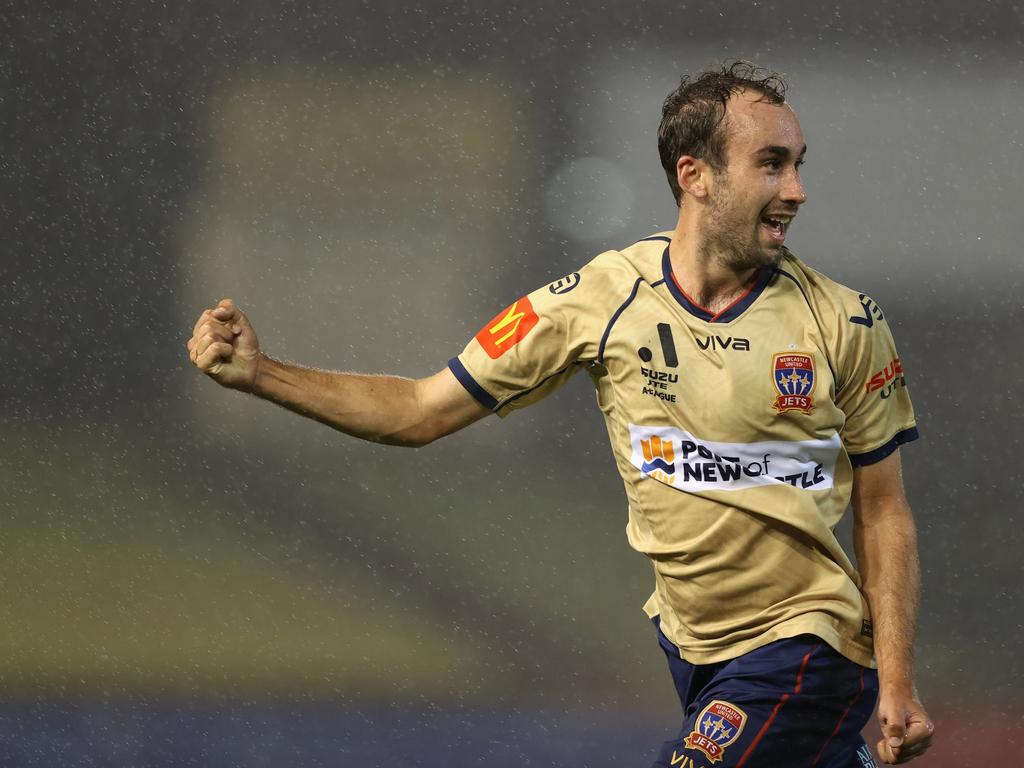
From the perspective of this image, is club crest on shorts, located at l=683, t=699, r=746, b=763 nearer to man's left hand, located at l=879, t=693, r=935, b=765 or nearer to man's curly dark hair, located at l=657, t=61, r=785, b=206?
man's left hand, located at l=879, t=693, r=935, b=765

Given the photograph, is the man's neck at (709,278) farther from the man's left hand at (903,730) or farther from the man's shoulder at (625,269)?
the man's left hand at (903,730)

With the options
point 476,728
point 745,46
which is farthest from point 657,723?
point 745,46

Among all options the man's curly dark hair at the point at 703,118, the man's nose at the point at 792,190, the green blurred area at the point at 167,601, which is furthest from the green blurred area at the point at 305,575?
the man's nose at the point at 792,190

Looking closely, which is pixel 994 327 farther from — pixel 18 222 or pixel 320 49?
pixel 18 222

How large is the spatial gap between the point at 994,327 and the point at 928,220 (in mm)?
315

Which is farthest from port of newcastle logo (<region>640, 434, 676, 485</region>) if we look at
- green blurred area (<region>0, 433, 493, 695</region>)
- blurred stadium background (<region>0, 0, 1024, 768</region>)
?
green blurred area (<region>0, 433, 493, 695</region>)

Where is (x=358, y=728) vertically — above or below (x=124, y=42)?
below

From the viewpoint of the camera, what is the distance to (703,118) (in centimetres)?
210

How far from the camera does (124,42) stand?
3834mm

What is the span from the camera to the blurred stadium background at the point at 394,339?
3.65 metres

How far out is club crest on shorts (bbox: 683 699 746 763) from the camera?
1938mm

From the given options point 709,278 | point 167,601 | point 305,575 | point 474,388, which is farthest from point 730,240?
point 167,601

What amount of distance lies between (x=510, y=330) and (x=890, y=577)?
641 mm

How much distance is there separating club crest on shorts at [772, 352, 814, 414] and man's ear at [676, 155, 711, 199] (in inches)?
11.0
